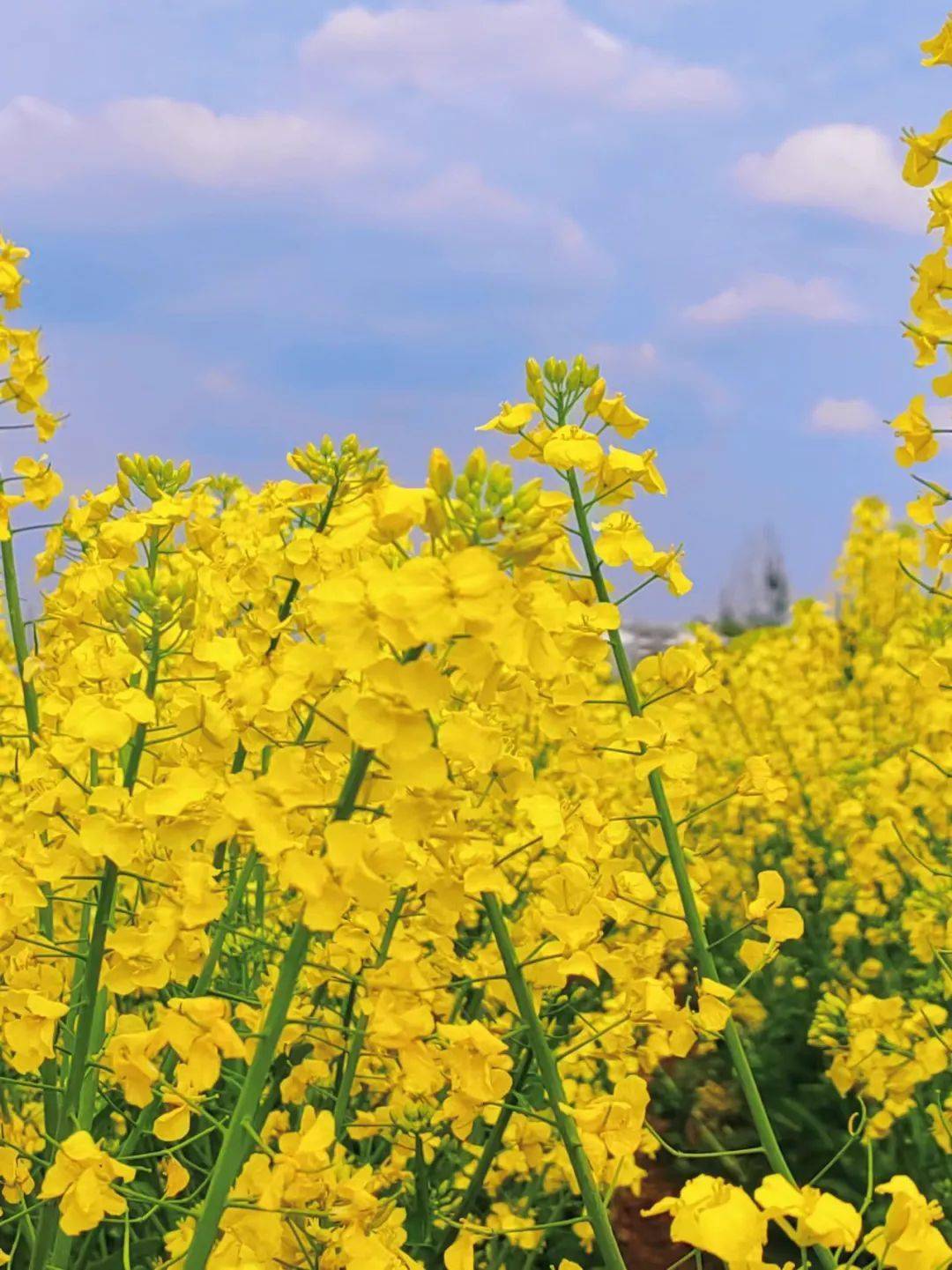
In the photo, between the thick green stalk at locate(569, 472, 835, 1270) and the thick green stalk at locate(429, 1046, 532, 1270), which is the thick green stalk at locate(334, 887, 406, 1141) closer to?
the thick green stalk at locate(429, 1046, 532, 1270)

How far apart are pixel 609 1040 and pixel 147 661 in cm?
114

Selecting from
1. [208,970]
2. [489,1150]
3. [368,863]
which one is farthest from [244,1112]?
[489,1150]

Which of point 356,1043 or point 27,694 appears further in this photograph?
point 27,694

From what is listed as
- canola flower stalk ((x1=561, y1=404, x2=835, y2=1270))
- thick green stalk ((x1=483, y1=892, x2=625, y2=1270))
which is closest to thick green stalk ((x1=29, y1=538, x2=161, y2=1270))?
thick green stalk ((x1=483, y1=892, x2=625, y2=1270))

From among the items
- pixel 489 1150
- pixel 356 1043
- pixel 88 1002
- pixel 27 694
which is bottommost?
pixel 489 1150

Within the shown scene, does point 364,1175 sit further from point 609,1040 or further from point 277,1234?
point 609,1040

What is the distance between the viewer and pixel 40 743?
2.56 metres

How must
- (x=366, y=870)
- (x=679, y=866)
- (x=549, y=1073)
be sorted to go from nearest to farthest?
(x=366, y=870), (x=549, y=1073), (x=679, y=866)

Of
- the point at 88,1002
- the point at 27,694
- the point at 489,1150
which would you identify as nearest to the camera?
the point at 88,1002

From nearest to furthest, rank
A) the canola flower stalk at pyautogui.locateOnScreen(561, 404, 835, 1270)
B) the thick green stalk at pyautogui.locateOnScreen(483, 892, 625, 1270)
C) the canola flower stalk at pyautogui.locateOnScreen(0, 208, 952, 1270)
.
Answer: the canola flower stalk at pyautogui.locateOnScreen(0, 208, 952, 1270) → the thick green stalk at pyautogui.locateOnScreen(483, 892, 625, 1270) → the canola flower stalk at pyautogui.locateOnScreen(561, 404, 835, 1270)

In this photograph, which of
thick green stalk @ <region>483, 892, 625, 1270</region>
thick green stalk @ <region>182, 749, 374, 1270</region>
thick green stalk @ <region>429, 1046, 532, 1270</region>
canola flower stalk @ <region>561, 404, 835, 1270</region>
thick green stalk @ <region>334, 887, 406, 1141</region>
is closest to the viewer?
thick green stalk @ <region>182, 749, 374, 1270</region>

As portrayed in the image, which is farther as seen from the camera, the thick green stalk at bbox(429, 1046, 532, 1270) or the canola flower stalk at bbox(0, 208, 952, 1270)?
the thick green stalk at bbox(429, 1046, 532, 1270)

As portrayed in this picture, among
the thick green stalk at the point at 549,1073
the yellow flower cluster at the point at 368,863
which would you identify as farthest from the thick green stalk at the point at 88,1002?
the thick green stalk at the point at 549,1073

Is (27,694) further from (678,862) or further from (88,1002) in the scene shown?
(678,862)
